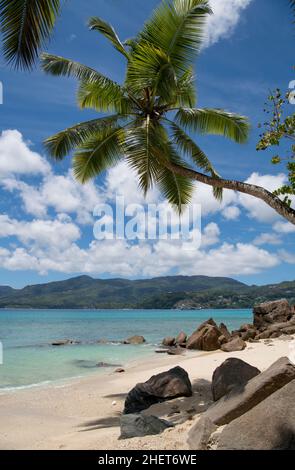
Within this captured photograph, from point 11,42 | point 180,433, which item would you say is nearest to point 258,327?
point 180,433

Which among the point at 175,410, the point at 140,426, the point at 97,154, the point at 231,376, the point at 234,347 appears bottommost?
the point at 234,347

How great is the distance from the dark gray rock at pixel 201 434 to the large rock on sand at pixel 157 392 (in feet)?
12.7

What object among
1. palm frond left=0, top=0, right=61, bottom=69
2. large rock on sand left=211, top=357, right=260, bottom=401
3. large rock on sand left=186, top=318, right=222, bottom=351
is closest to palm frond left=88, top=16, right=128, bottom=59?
palm frond left=0, top=0, right=61, bottom=69

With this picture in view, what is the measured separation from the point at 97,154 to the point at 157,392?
647 centimetres

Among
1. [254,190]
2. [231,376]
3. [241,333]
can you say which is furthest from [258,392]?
[241,333]

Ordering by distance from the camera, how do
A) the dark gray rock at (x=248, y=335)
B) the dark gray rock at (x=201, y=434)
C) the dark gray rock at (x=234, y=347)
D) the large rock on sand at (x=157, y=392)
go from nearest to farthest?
the dark gray rock at (x=201, y=434), the large rock on sand at (x=157, y=392), the dark gray rock at (x=234, y=347), the dark gray rock at (x=248, y=335)

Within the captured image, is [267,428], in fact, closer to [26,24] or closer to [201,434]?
[201,434]

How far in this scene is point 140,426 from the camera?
22.4ft

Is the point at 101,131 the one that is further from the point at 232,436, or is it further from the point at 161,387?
the point at 232,436

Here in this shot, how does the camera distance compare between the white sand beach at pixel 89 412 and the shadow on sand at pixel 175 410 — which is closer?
the white sand beach at pixel 89 412

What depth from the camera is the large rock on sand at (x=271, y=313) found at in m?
30.9

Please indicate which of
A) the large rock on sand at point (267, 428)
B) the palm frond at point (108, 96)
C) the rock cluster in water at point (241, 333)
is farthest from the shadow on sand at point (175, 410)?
the rock cluster in water at point (241, 333)

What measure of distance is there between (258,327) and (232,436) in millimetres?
27078

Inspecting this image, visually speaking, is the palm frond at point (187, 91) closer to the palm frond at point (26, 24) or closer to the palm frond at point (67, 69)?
the palm frond at point (67, 69)
